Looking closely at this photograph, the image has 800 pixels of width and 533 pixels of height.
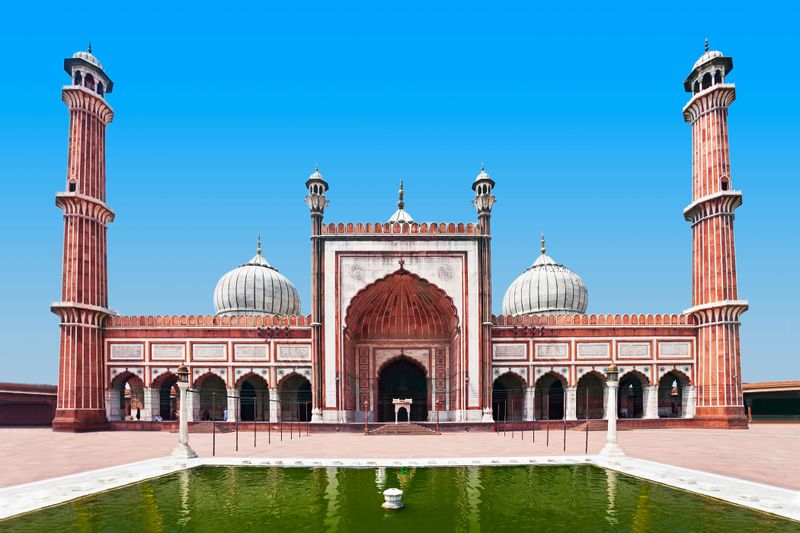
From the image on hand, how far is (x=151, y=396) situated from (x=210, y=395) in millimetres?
3277

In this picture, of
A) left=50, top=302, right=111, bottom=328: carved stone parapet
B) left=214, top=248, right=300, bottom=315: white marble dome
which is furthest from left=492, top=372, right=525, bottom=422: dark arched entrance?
left=50, top=302, right=111, bottom=328: carved stone parapet

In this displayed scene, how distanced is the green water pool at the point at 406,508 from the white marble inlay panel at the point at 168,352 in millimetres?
18050

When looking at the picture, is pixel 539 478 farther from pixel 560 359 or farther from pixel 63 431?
pixel 63 431

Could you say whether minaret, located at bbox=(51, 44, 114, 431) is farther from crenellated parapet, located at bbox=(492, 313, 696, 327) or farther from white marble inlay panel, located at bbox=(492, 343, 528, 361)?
crenellated parapet, located at bbox=(492, 313, 696, 327)

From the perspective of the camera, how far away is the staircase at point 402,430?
24688mm

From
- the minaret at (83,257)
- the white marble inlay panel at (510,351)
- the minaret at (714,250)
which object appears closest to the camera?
the minaret at (83,257)

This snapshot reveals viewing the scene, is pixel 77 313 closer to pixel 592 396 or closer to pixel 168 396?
pixel 168 396

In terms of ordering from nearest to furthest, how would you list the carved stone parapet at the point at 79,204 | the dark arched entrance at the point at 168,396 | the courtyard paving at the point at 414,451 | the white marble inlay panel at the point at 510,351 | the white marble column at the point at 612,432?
the courtyard paving at the point at 414,451 < the white marble column at the point at 612,432 < the carved stone parapet at the point at 79,204 < the white marble inlay panel at the point at 510,351 < the dark arched entrance at the point at 168,396

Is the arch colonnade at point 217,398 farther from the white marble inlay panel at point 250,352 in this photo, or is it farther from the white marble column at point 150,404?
the white marble inlay panel at point 250,352

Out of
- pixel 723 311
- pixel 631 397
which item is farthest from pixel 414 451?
pixel 631 397

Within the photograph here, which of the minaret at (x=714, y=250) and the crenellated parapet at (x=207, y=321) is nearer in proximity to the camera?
the minaret at (x=714, y=250)

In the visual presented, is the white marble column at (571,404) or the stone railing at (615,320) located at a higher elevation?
the stone railing at (615,320)

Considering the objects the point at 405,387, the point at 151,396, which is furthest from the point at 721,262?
the point at 151,396

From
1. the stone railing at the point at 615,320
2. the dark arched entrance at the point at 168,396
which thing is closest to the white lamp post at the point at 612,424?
the stone railing at the point at 615,320
